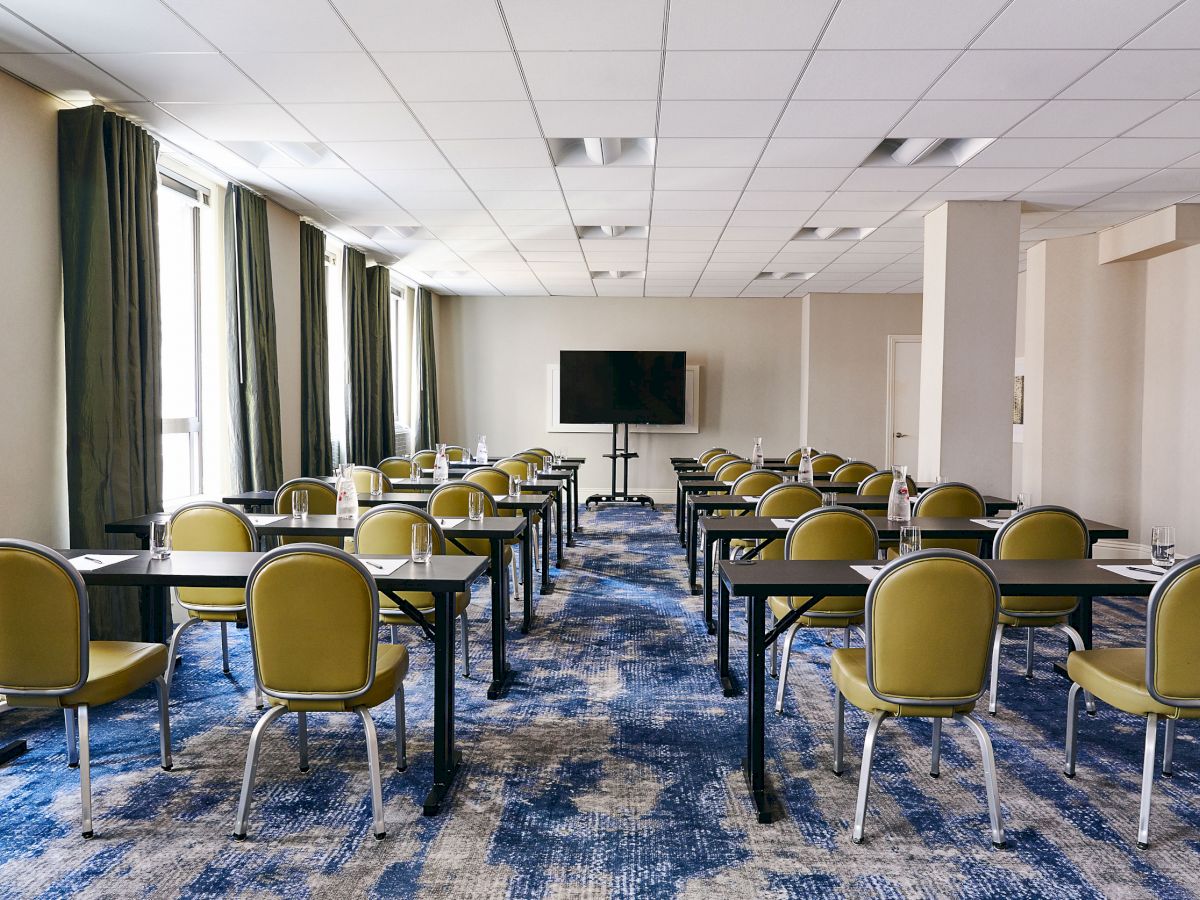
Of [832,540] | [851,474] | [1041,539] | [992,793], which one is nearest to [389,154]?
[832,540]

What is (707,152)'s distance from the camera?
16.0ft

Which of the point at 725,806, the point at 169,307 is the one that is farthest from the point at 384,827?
the point at 169,307

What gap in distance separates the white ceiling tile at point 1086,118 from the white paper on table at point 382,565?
382cm

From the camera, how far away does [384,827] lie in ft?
8.07

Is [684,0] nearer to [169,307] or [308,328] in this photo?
[169,307]

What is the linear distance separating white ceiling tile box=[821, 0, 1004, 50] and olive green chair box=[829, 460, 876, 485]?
3777 millimetres

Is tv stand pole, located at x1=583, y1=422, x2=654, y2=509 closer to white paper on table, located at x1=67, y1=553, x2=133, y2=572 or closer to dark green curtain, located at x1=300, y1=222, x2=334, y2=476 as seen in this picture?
dark green curtain, located at x1=300, y1=222, x2=334, y2=476

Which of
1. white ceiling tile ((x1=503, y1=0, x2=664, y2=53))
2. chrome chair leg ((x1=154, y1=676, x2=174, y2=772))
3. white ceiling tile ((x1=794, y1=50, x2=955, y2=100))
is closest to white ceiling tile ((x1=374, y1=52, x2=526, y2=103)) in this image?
white ceiling tile ((x1=503, y1=0, x2=664, y2=53))

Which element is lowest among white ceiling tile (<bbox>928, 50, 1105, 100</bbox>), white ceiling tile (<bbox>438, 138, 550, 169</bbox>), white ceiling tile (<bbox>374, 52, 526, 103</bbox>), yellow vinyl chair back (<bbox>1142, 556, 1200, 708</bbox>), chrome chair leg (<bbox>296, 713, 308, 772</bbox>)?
chrome chair leg (<bbox>296, 713, 308, 772</bbox>)

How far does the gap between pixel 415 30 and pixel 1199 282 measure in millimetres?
6524

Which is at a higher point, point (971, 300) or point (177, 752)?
point (971, 300)

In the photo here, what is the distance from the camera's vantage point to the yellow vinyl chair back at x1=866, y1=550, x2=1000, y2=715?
A: 7.59 ft

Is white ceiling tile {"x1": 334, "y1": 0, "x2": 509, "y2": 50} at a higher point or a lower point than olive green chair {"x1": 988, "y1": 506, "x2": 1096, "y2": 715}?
higher

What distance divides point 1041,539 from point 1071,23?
6.87 ft
